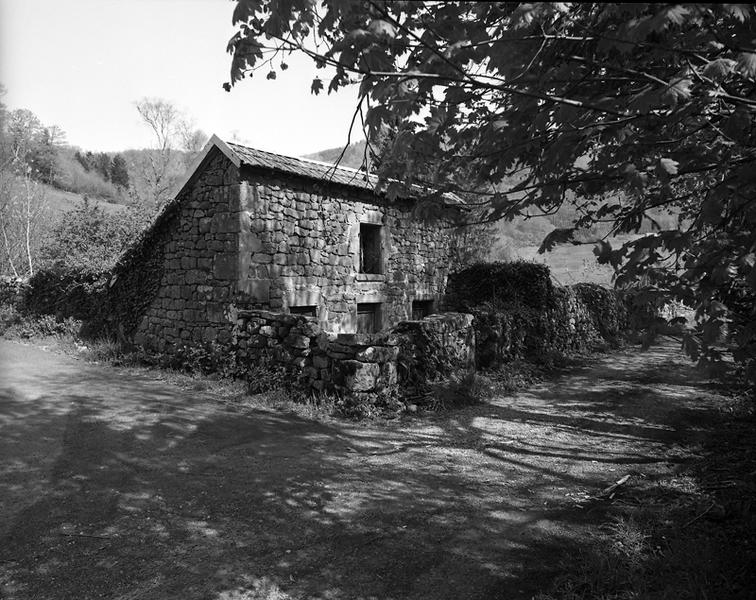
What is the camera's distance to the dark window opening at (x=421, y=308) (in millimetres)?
13994

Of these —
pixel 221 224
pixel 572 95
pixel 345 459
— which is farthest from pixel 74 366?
pixel 572 95

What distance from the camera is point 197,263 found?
10.6 meters

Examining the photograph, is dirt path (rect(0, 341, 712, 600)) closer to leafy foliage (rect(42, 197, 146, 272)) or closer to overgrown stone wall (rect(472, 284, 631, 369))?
overgrown stone wall (rect(472, 284, 631, 369))

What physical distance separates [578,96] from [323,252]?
8.58 meters

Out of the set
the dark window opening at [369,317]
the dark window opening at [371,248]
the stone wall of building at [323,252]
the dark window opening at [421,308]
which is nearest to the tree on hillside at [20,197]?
the stone wall of building at [323,252]

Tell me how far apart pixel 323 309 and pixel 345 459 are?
5743 mm

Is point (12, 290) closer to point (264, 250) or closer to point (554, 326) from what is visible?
point (264, 250)

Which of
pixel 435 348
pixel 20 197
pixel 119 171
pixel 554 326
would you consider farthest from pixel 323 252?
pixel 119 171

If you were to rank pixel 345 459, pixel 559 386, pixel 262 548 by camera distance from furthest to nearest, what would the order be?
pixel 559 386, pixel 345 459, pixel 262 548

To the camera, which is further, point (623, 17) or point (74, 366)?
point (74, 366)

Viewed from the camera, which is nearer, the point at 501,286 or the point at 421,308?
the point at 501,286

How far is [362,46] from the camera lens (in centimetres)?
247

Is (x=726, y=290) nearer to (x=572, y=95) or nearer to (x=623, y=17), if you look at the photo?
(x=572, y=95)

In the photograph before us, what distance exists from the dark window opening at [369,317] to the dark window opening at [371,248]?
0.90 m
